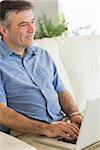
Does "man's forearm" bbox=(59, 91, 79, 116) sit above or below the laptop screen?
below

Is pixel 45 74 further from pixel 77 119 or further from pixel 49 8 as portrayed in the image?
pixel 49 8

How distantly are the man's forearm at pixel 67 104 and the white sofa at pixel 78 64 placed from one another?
324mm

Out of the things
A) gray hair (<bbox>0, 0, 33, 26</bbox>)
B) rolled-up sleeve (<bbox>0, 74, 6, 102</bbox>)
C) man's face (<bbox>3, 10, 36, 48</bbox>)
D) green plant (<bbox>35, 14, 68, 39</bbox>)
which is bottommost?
green plant (<bbox>35, 14, 68, 39</bbox>)

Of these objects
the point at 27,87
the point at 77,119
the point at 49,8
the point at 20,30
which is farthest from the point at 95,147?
the point at 49,8

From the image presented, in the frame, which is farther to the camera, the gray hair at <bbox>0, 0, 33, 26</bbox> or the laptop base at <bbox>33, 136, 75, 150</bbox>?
the gray hair at <bbox>0, 0, 33, 26</bbox>

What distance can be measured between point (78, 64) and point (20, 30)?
2.20 feet

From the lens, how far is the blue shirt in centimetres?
164

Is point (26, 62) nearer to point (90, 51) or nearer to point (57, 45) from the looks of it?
point (57, 45)

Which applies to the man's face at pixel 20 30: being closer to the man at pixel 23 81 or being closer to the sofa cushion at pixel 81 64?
the man at pixel 23 81

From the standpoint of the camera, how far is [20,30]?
1.74 metres

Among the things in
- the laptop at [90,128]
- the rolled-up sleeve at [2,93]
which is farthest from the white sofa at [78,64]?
the laptop at [90,128]

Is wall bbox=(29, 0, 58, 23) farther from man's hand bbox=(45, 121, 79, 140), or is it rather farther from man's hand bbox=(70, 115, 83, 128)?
man's hand bbox=(45, 121, 79, 140)

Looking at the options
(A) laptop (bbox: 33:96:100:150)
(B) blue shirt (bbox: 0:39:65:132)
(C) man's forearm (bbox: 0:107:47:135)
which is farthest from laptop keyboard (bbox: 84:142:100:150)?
(B) blue shirt (bbox: 0:39:65:132)

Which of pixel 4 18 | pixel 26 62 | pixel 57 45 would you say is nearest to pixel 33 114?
pixel 26 62
